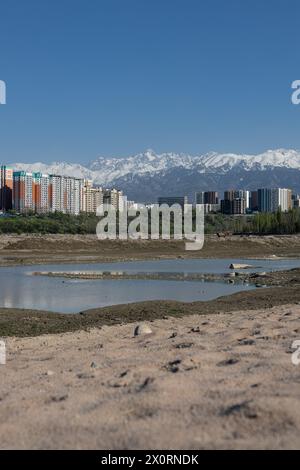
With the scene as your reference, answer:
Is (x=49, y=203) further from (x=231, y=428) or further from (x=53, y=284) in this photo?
(x=231, y=428)

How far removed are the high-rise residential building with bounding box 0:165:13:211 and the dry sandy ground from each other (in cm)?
15683

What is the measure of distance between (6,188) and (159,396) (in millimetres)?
161575

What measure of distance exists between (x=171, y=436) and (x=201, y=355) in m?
3.17

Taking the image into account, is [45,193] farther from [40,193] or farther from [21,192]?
[21,192]

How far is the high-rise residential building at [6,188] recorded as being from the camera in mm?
162250

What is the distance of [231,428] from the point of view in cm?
498

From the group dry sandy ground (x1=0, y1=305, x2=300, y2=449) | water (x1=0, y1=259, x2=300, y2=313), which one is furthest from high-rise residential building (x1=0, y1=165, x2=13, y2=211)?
dry sandy ground (x1=0, y1=305, x2=300, y2=449)

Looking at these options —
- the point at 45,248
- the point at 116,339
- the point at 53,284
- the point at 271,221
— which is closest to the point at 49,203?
the point at 271,221

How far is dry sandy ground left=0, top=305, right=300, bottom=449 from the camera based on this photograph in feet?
16.2

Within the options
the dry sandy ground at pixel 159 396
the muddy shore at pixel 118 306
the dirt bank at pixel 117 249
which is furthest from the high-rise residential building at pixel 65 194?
the dry sandy ground at pixel 159 396

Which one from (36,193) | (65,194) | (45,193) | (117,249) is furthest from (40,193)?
(117,249)

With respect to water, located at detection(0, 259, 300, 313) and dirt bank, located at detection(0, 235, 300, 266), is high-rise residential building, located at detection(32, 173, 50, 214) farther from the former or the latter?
water, located at detection(0, 259, 300, 313)

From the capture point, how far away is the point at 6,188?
16238cm

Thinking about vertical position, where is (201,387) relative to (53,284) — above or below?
above
